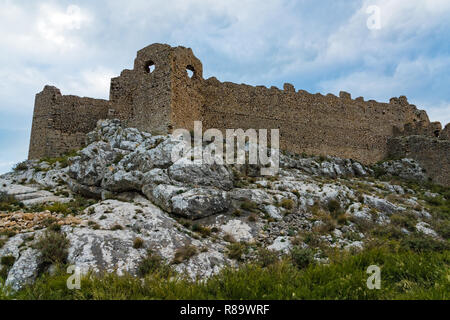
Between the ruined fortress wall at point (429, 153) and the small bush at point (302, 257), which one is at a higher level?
the ruined fortress wall at point (429, 153)

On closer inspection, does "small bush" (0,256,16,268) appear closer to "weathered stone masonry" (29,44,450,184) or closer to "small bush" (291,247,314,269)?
"small bush" (291,247,314,269)

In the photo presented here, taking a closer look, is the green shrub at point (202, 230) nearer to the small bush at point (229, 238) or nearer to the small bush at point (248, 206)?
the small bush at point (229, 238)

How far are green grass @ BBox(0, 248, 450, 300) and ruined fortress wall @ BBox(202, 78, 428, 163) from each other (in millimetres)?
13301

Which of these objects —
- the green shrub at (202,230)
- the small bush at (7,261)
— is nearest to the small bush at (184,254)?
the green shrub at (202,230)

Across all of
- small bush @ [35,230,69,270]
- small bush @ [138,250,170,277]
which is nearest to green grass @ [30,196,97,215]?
small bush @ [35,230,69,270]

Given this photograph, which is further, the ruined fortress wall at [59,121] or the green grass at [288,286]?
the ruined fortress wall at [59,121]

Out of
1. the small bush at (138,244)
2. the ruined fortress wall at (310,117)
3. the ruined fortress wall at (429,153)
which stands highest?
the ruined fortress wall at (310,117)

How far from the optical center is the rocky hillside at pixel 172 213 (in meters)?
8.02

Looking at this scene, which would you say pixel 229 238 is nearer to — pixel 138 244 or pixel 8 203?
pixel 138 244

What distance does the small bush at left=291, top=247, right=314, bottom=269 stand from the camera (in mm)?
7724

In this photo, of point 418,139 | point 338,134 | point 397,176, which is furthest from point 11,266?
point 418,139

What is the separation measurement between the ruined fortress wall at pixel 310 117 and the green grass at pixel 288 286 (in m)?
13.3

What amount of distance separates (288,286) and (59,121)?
16489 mm

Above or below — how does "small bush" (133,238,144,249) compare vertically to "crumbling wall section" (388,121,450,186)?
below
